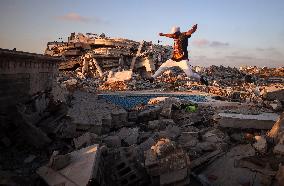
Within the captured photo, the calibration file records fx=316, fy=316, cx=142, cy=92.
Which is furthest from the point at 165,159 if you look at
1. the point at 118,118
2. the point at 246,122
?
the point at 118,118

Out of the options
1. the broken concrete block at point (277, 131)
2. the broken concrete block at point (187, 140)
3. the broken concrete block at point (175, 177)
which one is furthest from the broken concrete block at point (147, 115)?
the broken concrete block at point (175, 177)

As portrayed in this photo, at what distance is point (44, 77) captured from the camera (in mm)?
8016

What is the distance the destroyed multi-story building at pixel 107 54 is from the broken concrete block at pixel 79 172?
19.7m

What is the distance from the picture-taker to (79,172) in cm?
373

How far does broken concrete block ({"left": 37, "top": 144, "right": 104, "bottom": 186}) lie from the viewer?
3579 mm

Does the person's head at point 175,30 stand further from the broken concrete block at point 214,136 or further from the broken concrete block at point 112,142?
the broken concrete block at point 112,142

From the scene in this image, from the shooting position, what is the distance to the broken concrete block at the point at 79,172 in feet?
11.7

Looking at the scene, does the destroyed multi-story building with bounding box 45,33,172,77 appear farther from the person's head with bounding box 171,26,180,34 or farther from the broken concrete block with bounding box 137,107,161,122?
the broken concrete block with bounding box 137,107,161,122

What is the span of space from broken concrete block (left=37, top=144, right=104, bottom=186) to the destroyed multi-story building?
19.7m

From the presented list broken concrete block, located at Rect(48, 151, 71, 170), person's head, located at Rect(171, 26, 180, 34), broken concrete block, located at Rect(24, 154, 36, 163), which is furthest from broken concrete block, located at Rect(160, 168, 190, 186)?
person's head, located at Rect(171, 26, 180, 34)

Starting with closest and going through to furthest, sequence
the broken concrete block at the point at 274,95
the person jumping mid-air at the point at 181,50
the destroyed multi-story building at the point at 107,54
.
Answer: the broken concrete block at the point at 274,95 < the person jumping mid-air at the point at 181,50 < the destroyed multi-story building at the point at 107,54

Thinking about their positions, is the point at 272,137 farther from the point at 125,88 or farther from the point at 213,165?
the point at 125,88

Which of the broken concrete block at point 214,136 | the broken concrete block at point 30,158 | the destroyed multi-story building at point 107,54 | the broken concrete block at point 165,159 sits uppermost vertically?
the destroyed multi-story building at point 107,54

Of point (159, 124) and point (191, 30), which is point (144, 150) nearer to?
point (159, 124)
